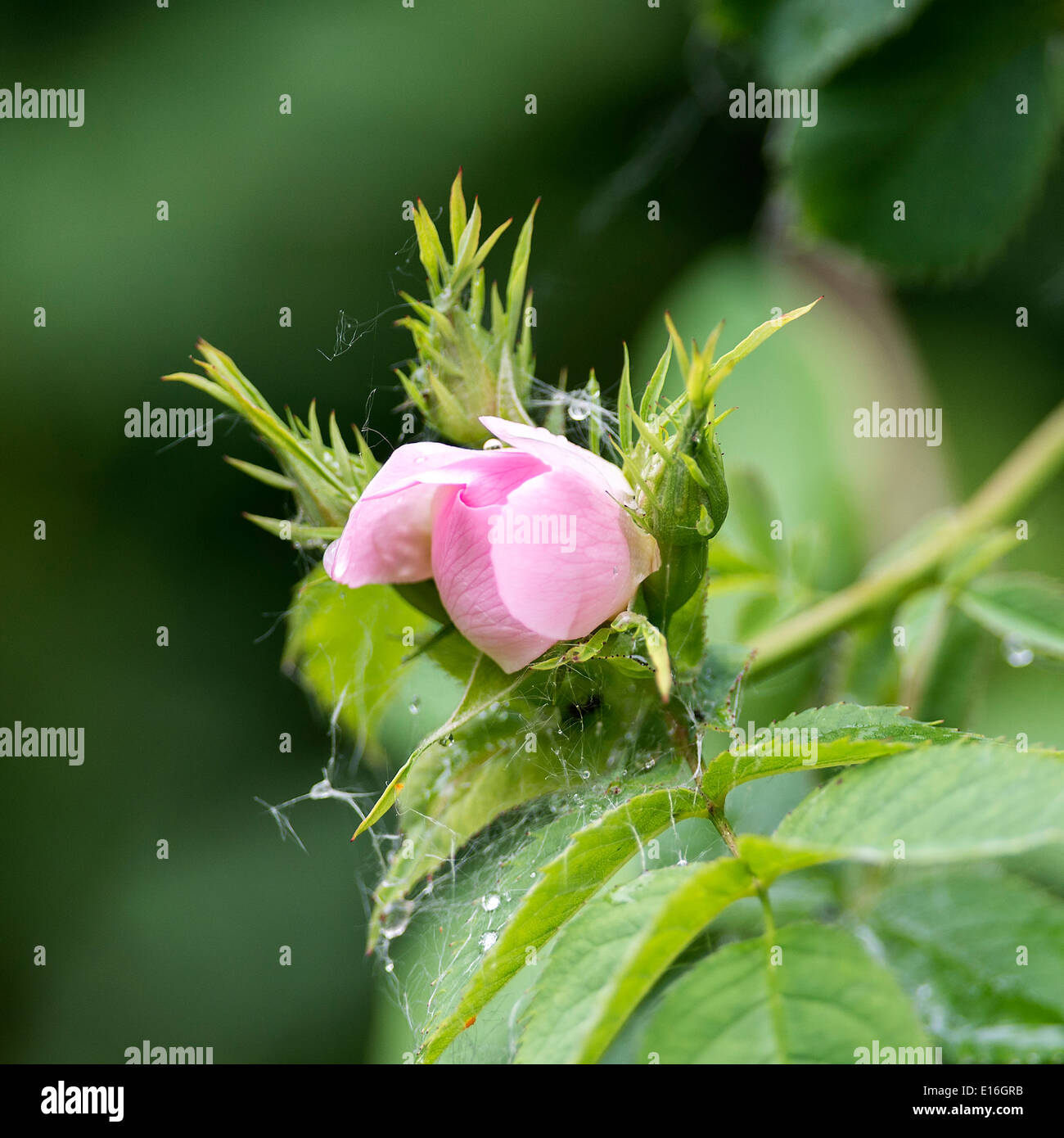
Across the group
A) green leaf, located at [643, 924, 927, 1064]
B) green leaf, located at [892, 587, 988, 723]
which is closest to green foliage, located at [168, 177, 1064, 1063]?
green leaf, located at [643, 924, 927, 1064]

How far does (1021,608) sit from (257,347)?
50.0 inches

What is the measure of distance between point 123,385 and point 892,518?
139 cm

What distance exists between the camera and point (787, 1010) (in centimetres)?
49

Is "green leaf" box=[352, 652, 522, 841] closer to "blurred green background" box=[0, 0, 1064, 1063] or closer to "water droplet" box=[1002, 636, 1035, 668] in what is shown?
"water droplet" box=[1002, 636, 1035, 668]

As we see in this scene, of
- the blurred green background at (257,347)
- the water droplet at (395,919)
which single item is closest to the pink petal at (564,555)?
the water droplet at (395,919)

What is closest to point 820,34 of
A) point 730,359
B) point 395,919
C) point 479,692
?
point 730,359

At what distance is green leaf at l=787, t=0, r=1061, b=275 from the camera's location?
4.05 feet

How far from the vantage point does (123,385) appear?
1.76m

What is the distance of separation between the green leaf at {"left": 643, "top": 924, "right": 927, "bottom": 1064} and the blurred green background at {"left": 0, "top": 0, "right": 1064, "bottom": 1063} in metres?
1.13

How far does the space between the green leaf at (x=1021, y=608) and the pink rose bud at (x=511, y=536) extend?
1.95ft

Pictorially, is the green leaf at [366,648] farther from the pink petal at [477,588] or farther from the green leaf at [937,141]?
the green leaf at [937,141]

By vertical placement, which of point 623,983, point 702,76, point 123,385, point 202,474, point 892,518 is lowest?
point 623,983
